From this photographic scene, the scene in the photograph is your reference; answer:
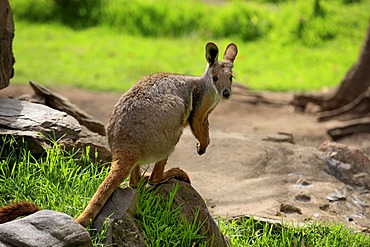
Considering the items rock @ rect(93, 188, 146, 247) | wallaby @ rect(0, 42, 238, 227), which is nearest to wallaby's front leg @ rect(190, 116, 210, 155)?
wallaby @ rect(0, 42, 238, 227)

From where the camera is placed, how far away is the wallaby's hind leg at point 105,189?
4531 mm

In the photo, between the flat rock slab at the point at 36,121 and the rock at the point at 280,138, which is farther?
the rock at the point at 280,138

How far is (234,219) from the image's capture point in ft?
19.5

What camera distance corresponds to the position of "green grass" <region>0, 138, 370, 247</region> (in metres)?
5.05

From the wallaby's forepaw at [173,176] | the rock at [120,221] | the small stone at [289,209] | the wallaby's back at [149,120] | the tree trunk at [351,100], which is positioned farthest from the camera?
the tree trunk at [351,100]

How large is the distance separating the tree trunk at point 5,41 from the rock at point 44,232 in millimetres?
2176

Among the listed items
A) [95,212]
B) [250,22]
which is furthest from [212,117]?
[95,212]

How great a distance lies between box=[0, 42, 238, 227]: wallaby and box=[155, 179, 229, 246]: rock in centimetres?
9

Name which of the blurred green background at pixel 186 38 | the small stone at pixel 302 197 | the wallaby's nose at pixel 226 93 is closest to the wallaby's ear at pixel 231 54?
the wallaby's nose at pixel 226 93

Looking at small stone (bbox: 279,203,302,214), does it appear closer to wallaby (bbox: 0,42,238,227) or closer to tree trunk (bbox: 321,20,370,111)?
wallaby (bbox: 0,42,238,227)

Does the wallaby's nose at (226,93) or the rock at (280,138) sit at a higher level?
the wallaby's nose at (226,93)

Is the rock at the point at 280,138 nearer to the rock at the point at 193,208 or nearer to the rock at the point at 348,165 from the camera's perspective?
the rock at the point at 348,165

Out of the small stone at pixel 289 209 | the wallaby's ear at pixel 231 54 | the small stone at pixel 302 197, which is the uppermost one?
the wallaby's ear at pixel 231 54

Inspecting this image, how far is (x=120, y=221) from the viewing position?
188 inches
